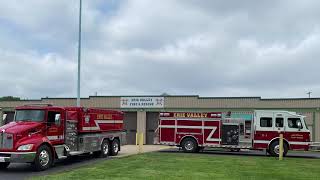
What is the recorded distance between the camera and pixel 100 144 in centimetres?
2444

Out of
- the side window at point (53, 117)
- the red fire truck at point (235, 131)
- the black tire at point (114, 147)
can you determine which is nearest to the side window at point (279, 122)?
the red fire truck at point (235, 131)

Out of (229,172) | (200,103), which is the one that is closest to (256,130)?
(229,172)

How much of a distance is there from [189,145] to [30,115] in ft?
38.5

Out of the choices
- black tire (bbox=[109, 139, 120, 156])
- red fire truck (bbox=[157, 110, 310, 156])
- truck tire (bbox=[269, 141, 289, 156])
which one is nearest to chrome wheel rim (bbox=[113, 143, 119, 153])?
black tire (bbox=[109, 139, 120, 156])

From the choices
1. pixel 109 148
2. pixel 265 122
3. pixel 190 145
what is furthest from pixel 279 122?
pixel 109 148

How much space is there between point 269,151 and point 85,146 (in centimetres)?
1055

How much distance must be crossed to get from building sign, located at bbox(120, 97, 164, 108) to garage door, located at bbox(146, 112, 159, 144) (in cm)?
79

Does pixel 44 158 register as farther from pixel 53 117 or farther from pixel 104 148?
pixel 104 148

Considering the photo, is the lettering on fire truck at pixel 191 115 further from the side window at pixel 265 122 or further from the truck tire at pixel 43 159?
the truck tire at pixel 43 159

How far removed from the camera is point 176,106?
41.9m

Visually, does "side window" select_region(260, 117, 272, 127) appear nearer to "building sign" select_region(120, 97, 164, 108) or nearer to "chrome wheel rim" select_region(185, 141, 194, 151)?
"chrome wheel rim" select_region(185, 141, 194, 151)

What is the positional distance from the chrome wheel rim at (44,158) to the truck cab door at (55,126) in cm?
80

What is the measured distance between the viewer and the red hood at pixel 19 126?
18.4 meters

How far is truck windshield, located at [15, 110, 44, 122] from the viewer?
19.8 metres
